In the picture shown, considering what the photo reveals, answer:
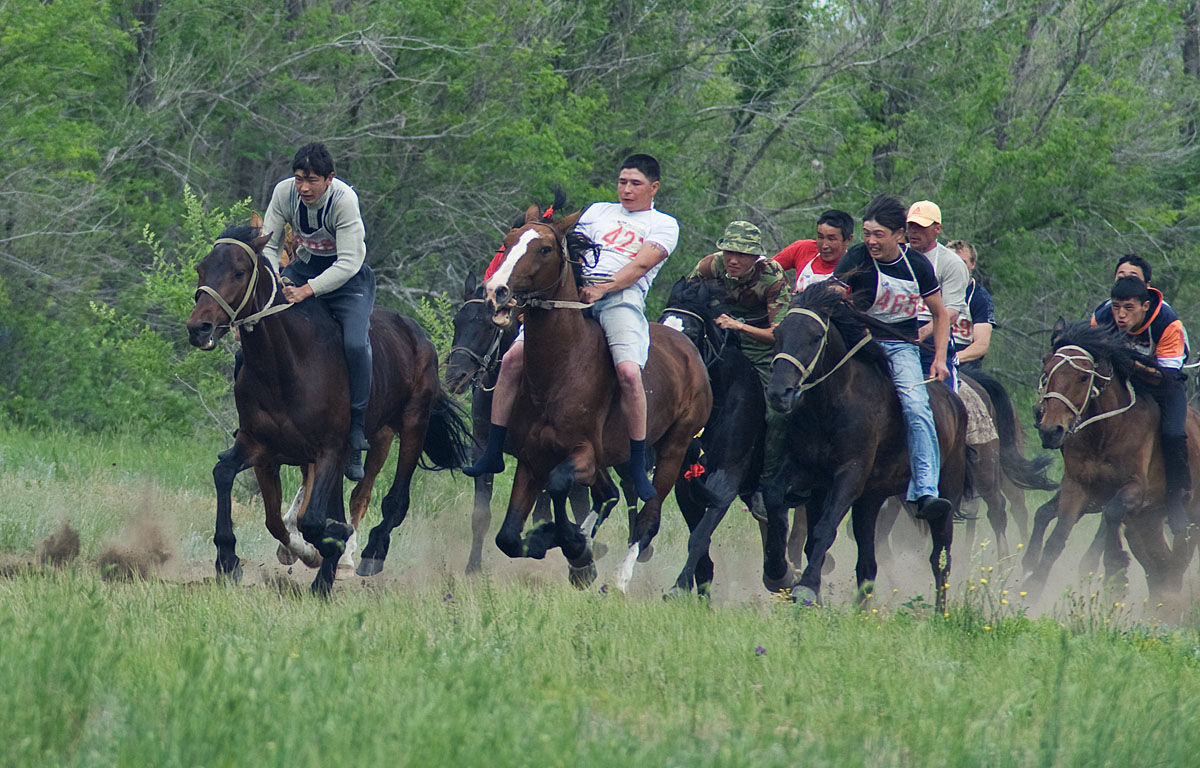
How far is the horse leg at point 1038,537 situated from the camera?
449 inches

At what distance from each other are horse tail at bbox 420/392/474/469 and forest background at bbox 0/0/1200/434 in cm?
307

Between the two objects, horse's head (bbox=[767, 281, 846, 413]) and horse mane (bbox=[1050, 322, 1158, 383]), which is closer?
horse's head (bbox=[767, 281, 846, 413])

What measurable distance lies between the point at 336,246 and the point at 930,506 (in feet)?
14.2

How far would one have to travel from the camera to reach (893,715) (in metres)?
5.58

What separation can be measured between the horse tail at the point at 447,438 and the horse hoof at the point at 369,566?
1.21 metres

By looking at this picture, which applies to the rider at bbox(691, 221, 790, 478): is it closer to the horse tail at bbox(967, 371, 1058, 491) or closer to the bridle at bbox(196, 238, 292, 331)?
the bridle at bbox(196, 238, 292, 331)

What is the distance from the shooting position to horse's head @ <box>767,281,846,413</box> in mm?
8766

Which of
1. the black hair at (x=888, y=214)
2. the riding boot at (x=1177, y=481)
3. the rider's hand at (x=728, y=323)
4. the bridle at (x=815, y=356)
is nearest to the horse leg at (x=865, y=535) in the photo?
the bridle at (x=815, y=356)

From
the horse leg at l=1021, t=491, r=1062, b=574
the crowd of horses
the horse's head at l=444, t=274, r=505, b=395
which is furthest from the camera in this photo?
the horse leg at l=1021, t=491, r=1062, b=574

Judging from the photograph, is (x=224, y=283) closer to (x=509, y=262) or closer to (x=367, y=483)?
(x=509, y=262)

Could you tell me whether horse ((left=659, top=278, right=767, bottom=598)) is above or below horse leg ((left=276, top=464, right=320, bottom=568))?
above

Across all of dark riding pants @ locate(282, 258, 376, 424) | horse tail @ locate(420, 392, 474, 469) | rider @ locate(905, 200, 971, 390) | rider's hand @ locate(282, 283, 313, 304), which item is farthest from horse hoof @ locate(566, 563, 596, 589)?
rider @ locate(905, 200, 971, 390)

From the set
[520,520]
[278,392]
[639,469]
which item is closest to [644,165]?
[639,469]

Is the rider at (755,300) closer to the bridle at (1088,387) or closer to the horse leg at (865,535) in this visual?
the horse leg at (865,535)
